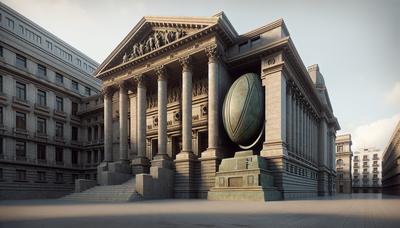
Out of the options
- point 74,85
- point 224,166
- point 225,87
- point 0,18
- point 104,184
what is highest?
point 0,18

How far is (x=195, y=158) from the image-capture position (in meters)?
28.4

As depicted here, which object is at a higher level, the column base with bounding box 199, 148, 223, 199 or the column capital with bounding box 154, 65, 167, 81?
the column capital with bounding box 154, 65, 167, 81

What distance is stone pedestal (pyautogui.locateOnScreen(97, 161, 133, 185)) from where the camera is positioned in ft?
99.4

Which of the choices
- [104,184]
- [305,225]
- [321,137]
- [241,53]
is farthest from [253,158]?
[321,137]

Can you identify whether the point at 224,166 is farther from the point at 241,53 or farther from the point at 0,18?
the point at 0,18

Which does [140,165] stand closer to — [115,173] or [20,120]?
[115,173]

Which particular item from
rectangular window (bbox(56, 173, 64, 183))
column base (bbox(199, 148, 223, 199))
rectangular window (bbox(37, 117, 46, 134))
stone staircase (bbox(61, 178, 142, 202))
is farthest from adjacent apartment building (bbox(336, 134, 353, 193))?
rectangular window (bbox(37, 117, 46, 134))

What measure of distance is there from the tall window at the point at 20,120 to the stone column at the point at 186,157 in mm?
26238

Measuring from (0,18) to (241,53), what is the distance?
122ft

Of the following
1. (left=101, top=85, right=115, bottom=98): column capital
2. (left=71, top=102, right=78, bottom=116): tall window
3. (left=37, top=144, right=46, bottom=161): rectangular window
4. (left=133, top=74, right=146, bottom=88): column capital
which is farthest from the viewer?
(left=71, top=102, right=78, bottom=116): tall window

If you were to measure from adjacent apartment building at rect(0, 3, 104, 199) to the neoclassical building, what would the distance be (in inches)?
438

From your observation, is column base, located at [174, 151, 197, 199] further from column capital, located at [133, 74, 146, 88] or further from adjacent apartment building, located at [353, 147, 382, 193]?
adjacent apartment building, located at [353, 147, 382, 193]

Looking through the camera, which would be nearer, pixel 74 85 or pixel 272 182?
pixel 272 182

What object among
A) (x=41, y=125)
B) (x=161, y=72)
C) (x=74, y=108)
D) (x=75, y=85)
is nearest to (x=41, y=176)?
(x=41, y=125)
